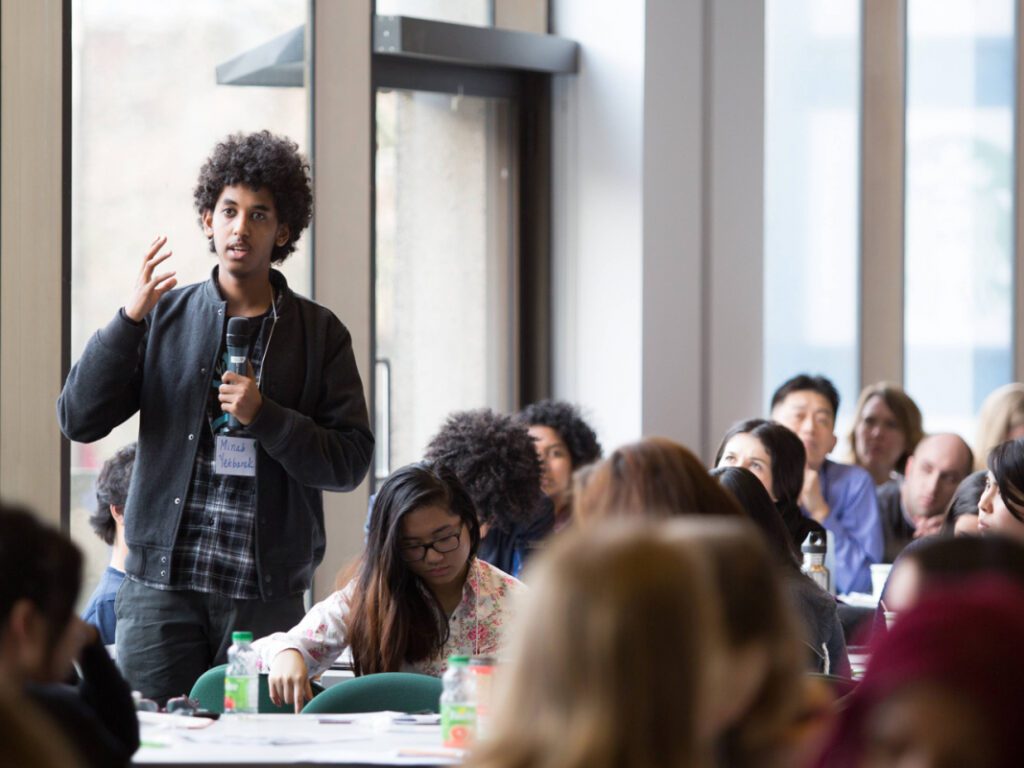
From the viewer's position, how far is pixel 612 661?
1598mm

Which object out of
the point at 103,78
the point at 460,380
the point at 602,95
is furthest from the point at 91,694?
the point at 602,95

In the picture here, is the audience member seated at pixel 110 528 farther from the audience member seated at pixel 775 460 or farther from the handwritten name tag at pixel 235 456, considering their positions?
the audience member seated at pixel 775 460

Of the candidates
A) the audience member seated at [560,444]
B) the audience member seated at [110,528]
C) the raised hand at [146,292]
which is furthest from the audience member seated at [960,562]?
the audience member seated at [560,444]

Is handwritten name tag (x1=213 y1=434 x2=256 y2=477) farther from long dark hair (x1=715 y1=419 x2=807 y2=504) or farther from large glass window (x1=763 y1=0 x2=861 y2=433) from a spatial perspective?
large glass window (x1=763 y1=0 x2=861 y2=433)

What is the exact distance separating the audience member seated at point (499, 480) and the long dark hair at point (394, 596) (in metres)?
1.28

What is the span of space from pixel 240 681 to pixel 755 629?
1.63 metres

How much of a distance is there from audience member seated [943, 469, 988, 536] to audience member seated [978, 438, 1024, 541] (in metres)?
0.33

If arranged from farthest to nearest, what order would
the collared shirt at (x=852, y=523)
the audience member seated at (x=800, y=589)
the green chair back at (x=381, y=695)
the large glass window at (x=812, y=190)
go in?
the large glass window at (x=812, y=190) < the collared shirt at (x=852, y=523) < the audience member seated at (x=800, y=589) < the green chair back at (x=381, y=695)

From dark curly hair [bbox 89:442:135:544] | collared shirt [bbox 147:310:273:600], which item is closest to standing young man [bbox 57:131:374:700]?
collared shirt [bbox 147:310:273:600]

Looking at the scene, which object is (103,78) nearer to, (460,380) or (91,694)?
(460,380)

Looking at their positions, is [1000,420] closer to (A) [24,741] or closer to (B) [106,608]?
(B) [106,608]

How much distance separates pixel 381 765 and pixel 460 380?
411cm

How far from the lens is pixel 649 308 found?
21.8 feet

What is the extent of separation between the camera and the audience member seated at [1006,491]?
13.4ft
